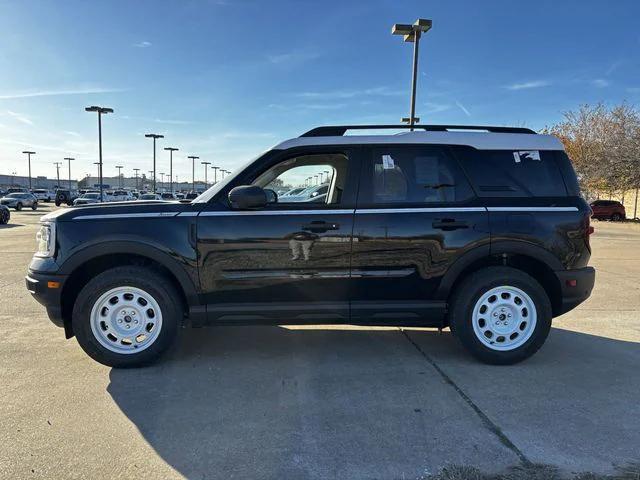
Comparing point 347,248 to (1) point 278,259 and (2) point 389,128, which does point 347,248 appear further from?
(2) point 389,128

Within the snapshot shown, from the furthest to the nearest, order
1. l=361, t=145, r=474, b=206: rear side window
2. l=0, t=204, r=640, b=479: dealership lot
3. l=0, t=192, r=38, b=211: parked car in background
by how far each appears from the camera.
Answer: l=0, t=192, r=38, b=211: parked car in background → l=361, t=145, r=474, b=206: rear side window → l=0, t=204, r=640, b=479: dealership lot

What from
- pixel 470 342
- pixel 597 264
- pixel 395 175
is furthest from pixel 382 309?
pixel 597 264

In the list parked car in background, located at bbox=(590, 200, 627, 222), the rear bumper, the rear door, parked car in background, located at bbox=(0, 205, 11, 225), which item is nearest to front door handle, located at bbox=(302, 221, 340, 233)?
the rear door

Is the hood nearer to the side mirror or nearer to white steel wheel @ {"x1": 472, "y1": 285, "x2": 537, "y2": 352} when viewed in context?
the side mirror

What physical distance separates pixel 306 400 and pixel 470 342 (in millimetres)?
1629

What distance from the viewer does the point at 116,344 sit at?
161 inches

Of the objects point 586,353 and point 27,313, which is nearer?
point 586,353

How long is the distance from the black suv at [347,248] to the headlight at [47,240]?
0.02 metres

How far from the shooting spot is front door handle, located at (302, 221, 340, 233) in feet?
13.2

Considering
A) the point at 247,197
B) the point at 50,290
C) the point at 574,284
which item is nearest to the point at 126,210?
the point at 50,290

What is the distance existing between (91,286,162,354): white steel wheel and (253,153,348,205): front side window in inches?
55.6

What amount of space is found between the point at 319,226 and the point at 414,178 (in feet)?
3.17

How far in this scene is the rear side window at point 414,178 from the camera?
4176mm

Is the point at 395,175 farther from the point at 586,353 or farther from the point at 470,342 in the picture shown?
the point at 586,353
